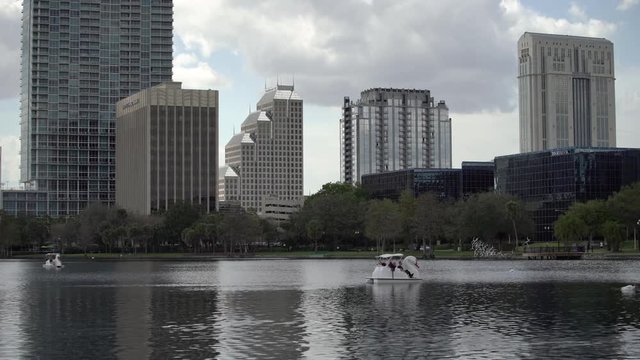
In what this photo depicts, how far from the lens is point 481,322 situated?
206 ft

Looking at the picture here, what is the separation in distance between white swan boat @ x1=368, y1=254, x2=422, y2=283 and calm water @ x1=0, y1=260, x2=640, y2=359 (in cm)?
333

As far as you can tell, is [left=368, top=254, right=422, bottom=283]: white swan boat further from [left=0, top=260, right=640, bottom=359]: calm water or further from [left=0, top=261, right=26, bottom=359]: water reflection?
[left=0, top=261, right=26, bottom=359]: water reflection

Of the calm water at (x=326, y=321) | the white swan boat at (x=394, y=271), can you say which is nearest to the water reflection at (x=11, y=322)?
the calm water at (x=326, y=321)

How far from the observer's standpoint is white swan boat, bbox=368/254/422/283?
108 metres

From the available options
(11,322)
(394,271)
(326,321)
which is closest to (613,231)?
(394,271)

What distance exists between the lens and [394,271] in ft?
357

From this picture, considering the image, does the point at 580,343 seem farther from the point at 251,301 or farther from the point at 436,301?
the point at 251,301

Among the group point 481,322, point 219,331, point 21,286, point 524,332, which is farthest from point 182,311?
point 21,286

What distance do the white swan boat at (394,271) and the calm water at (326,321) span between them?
10.9 ft

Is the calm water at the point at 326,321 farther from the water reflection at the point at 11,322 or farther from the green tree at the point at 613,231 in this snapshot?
the green tree at the point at 613,231

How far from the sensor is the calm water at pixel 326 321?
1993 inches

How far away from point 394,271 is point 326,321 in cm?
4472

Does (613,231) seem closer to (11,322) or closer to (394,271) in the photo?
(394,271)

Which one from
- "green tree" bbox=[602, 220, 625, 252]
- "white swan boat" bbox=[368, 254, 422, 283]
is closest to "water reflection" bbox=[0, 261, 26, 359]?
"white swan boat" bbox=[368, 254, 422, 283]
